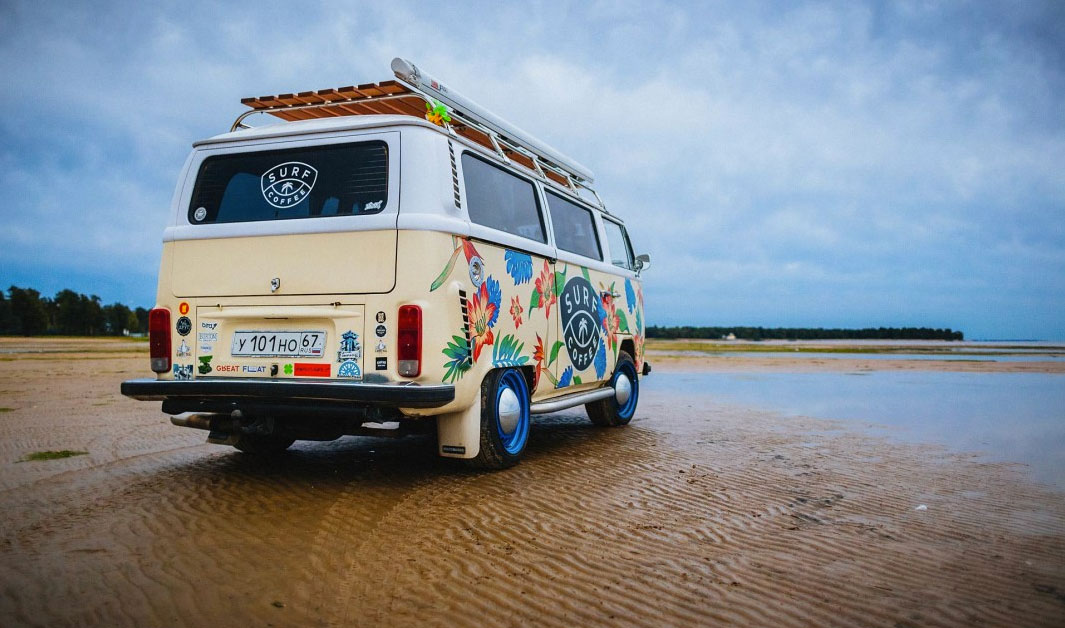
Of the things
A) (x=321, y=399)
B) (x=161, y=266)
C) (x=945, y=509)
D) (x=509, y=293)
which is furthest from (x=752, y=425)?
(x=161, y=266)

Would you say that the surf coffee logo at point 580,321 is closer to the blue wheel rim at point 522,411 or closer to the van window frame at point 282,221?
the blue wheel rim at point 522,411

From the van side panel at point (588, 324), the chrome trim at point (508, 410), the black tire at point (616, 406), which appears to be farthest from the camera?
the black tire at point (616, 406)

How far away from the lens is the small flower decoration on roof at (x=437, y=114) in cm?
500

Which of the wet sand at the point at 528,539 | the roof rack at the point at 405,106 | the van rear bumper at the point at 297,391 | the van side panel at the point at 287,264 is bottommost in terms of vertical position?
the wet sand at the point at 528,539

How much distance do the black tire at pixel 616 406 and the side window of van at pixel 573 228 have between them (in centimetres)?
134

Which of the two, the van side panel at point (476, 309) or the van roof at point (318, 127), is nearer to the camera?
the van side panel at point (476, 309)

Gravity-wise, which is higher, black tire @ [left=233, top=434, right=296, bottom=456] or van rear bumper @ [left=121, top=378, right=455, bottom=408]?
van rear bumper @ [left=121, top=378, right=455, bottom=408]

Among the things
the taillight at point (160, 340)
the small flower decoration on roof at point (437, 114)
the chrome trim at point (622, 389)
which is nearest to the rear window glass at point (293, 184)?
the small flower decoration on roof at point (437, 114)

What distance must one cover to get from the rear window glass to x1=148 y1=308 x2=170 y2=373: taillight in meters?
0.73

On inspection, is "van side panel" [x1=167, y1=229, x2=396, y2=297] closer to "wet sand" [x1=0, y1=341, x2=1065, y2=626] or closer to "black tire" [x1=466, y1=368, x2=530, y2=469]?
"black tire" [x1=466, y1=368, x2=530, y2=469]

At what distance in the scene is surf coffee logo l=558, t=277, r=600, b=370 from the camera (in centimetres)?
657

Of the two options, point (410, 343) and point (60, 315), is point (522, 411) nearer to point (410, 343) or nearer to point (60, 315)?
point (410, 343)

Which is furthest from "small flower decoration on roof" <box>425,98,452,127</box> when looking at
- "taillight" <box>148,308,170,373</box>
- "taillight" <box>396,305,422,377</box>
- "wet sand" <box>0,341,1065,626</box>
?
"wet sand" <box>0,341,1065,626</box>

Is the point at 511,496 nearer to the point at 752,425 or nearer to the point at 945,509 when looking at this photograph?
the point at 945,509
